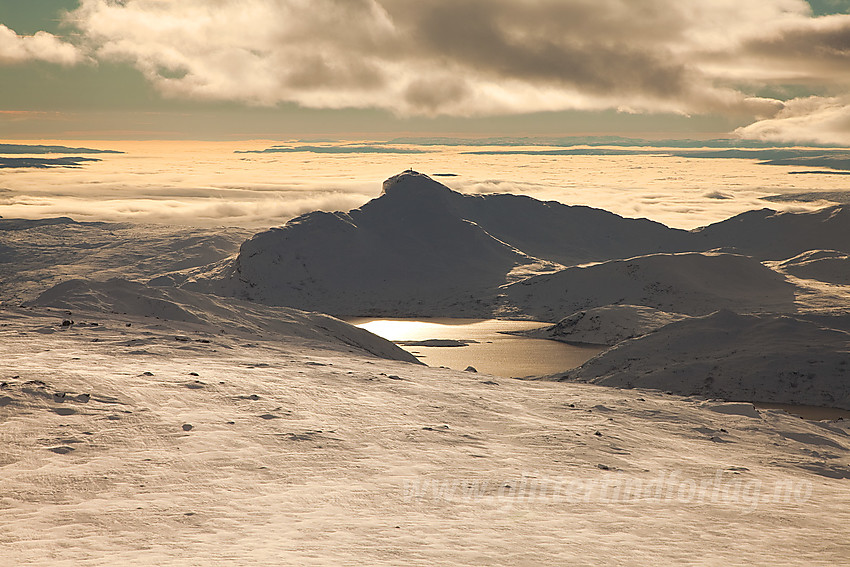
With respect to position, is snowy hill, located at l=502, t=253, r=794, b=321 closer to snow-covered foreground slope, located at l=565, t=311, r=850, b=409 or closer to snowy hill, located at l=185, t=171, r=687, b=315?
snowy hill, located at l=185, t=171, r=687, b=315

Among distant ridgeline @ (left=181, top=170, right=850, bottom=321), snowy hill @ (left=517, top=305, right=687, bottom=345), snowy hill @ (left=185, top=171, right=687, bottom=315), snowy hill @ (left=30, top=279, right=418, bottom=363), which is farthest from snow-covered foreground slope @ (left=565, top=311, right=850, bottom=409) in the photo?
snowy hill @ (left=185, top=171, right=687, bottom=315)

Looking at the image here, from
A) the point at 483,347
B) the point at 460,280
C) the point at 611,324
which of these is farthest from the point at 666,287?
the point at 460,280

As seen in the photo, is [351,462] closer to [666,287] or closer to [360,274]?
[666,287]

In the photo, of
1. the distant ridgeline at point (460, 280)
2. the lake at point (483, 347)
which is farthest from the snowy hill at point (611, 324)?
the distant ridgeline at point (460, 280)

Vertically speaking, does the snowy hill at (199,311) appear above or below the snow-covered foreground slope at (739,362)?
above

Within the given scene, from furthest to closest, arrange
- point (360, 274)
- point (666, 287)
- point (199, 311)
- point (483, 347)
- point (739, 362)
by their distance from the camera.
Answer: point (360, 274) < point (666, 287) < point (483, 347) < point (739, 362) < point (199, 311)

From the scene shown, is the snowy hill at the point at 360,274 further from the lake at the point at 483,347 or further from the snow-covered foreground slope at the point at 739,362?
the snow-covered foreground slope at the point at 739,362
